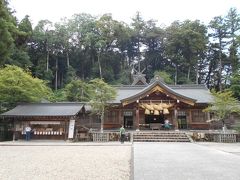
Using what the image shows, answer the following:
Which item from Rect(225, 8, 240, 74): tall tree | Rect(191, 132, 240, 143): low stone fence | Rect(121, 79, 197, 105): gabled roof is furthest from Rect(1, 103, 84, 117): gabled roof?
Rect(225, 8, 240, 74): tall tree

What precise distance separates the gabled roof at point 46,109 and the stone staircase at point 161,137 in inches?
205

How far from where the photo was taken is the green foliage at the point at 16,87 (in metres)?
23.9

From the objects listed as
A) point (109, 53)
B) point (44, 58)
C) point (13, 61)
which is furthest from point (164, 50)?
point (13, 61)

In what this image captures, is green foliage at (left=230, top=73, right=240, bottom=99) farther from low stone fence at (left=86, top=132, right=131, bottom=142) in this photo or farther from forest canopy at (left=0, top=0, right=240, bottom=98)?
low stone fence at (left=86, top=132, right=131, bottom=142)

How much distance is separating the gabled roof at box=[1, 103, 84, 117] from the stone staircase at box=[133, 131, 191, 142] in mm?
5217

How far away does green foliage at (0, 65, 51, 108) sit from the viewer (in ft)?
78.4

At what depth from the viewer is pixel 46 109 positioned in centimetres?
2272

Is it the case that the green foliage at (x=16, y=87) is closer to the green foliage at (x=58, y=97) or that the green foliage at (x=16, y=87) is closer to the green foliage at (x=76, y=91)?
the green foliage at (x=58, y=97)

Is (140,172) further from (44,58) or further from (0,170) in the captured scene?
(44,58)

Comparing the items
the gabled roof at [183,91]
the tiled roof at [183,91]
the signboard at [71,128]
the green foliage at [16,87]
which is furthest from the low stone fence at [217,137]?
the green foliage at [16,87]

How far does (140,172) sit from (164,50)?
153 ft

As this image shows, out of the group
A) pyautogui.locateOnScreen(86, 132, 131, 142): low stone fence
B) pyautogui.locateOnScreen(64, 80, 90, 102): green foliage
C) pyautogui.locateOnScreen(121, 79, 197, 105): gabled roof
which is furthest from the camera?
pyautogui.locateOnScreen(64, 80, 90, 102): green foliage

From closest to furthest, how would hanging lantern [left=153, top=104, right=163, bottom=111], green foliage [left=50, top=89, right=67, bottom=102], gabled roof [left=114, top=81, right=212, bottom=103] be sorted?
hanging lantern [left=153, top=104, right=163, bottom=111] < gabled roof [left=114, top=81, right=212, bottom=103] < green foliage [left=50, top=89, right=67, bottom=102]

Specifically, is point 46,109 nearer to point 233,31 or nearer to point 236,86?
point 236,86
